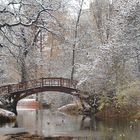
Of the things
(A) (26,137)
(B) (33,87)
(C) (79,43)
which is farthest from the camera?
(C) (79,43)

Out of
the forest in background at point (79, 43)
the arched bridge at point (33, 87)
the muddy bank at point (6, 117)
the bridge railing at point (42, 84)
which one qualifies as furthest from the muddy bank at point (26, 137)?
the bridge railing at point (42, 84)

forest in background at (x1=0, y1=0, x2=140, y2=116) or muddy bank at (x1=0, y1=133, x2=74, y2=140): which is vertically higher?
forest in background at (x1=0, y1=0, x2=140, y2=116)

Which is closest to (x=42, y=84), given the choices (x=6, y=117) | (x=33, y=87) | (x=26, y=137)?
(x=33, y=87)

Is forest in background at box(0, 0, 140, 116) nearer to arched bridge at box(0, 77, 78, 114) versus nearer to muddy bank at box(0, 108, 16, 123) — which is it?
arched bridge at box(0, 77, 78, 114)

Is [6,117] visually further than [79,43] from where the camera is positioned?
No

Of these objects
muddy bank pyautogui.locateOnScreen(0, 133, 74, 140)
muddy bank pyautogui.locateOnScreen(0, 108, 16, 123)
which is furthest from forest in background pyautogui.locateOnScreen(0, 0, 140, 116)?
muddy bank pyautogui.locateOnScreen(0, 133, 74, 140)

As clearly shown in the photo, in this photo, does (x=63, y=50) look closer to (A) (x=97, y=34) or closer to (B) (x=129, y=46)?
(A) (x=97, y=34)

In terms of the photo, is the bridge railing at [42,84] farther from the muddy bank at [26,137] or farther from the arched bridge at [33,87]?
the muddy bank at [26,137]

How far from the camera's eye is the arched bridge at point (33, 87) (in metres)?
34.9

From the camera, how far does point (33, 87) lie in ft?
117

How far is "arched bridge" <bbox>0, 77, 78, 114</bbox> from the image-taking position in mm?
34906

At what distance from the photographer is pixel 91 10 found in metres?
42.2

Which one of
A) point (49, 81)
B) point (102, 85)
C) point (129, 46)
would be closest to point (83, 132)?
point (129, 46)

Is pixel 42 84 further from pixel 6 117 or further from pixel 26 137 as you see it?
pixel 26 137
